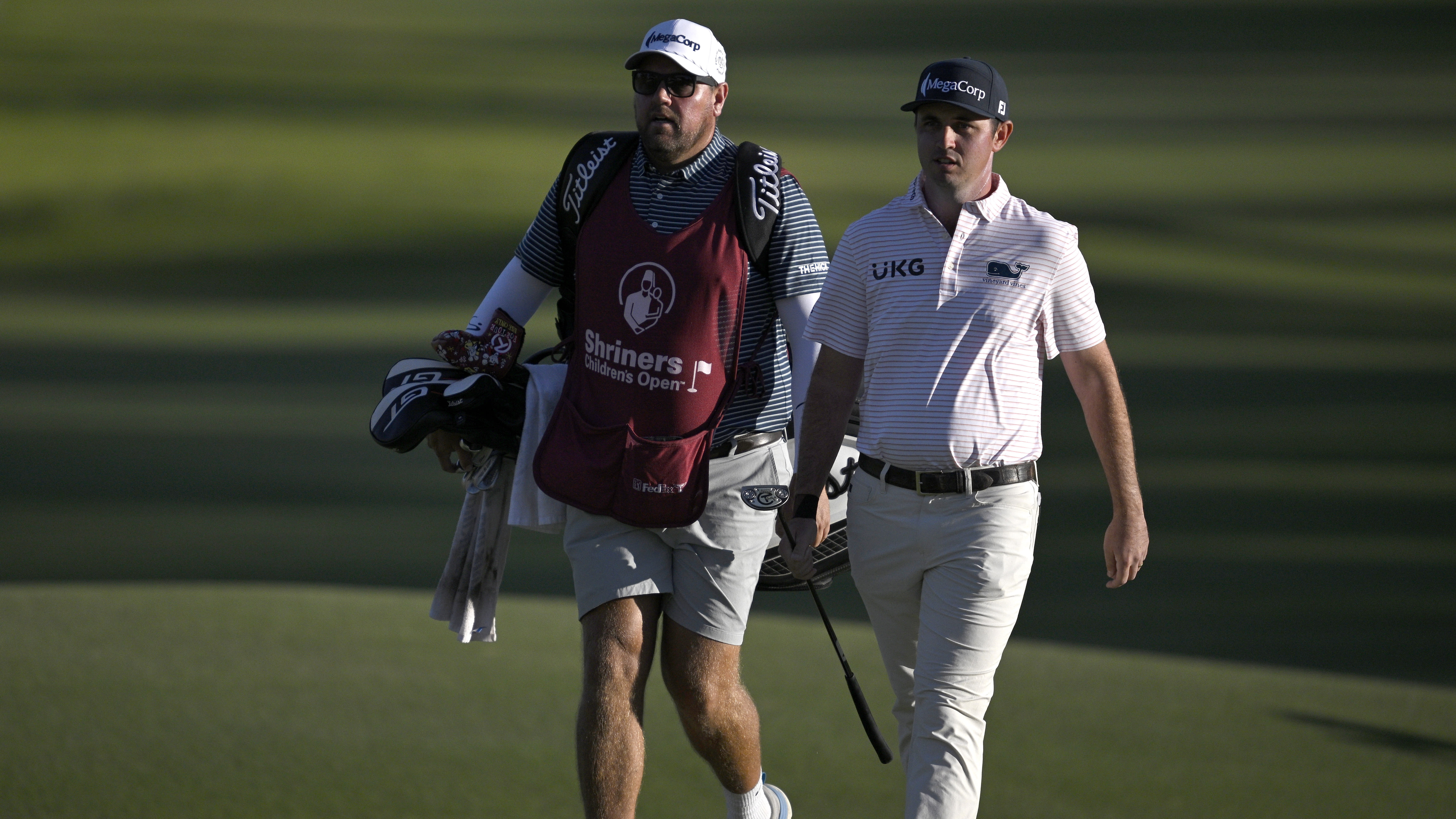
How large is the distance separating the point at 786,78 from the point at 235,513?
6.23m

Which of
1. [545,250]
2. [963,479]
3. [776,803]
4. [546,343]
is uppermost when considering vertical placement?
[545,250]

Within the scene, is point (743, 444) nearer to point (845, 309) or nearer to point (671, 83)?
point (845, 309)

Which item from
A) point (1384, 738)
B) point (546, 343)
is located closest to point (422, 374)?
point (1384, 738)

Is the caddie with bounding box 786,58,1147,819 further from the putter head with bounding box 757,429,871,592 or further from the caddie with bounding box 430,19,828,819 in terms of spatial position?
the putter head with bounding box 757,429,871,592

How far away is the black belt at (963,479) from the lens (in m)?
2.06

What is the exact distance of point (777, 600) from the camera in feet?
14.9

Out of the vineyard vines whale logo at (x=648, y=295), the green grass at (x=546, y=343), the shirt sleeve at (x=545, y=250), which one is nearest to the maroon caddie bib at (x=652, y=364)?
the vineyard vines whale logo at (x=648, y=295)

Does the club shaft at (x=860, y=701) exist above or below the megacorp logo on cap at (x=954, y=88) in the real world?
below

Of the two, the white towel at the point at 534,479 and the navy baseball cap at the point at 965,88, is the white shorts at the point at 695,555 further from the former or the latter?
the navy baseball cap at the point at 965,88

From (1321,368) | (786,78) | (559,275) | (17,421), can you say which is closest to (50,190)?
(17,421)

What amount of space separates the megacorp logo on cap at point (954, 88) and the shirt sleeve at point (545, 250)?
641mm

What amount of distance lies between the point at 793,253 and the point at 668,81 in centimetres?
31

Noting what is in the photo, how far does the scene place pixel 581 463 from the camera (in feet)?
7.50

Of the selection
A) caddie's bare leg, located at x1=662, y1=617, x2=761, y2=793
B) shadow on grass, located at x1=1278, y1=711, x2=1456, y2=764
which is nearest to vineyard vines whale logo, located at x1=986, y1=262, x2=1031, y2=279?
caddie's bare leg, located at x1=662, y1=617, x2=761, y2=793
